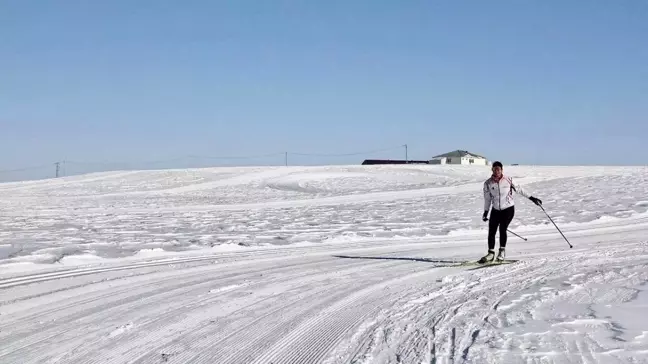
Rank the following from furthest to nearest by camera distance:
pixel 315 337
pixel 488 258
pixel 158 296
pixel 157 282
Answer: pixel 488 258, pixel 157 282, pixel 158 296, pixel 315 337

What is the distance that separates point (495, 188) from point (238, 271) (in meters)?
4.73

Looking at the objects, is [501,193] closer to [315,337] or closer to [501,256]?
[501,256]

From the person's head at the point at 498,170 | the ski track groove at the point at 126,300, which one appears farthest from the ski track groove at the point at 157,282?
the person's head at the point at 498,170

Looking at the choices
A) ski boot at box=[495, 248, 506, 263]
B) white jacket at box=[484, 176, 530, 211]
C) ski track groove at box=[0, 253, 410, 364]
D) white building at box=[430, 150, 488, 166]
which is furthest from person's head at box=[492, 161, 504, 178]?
white building at box=[430, 150, 488, 166]

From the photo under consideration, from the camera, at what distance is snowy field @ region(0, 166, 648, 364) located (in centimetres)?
550

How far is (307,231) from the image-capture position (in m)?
16.8

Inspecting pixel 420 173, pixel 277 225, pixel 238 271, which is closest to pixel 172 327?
pixel 238 271

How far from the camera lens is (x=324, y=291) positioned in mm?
8531

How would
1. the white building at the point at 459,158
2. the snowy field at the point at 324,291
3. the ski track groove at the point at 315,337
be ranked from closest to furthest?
the ski track groove at the point at 315,337
the snowy field at the point at 324,291
the white building at the point at 459,158

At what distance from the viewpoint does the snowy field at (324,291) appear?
18.0 feet

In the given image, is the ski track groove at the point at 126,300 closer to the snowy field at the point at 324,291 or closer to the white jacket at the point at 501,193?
the snowy field at the point at 324,291

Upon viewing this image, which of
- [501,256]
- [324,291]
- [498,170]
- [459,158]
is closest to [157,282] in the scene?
[324,291]

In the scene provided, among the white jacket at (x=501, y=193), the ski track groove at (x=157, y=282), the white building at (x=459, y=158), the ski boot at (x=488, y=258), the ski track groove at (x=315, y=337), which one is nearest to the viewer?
the ski track groove at (x=315, y=337)

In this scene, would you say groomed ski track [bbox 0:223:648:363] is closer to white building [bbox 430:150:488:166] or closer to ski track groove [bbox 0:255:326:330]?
ski track groove [bbox 0:255:326:330]
